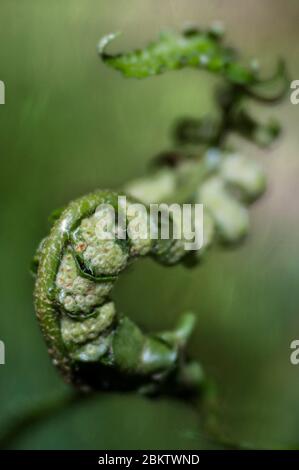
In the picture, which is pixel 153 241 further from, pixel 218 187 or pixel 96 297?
pixel 218 187

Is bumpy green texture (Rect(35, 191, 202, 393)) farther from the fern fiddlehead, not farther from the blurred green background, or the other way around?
the blurred green background

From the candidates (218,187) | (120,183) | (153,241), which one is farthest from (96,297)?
(120,183)

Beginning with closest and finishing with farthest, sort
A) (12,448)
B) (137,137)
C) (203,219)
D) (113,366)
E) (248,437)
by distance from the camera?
(113,366)
(203,219)
(12,448)
(248,437)
(137,137)

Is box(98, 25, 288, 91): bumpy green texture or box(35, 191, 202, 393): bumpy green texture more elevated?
box(98, 25, 288, 91): bumpy green texture

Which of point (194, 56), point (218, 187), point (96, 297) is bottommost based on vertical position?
point (96, 297)

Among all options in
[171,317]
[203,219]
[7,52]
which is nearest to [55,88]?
[7,52]

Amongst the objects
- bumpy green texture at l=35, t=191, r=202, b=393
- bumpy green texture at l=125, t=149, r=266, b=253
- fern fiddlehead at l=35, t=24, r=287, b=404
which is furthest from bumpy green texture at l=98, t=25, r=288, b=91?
bumpy green texture at l=35, t=191, r=202, b=393

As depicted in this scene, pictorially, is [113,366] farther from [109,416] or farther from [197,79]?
[197,79]
